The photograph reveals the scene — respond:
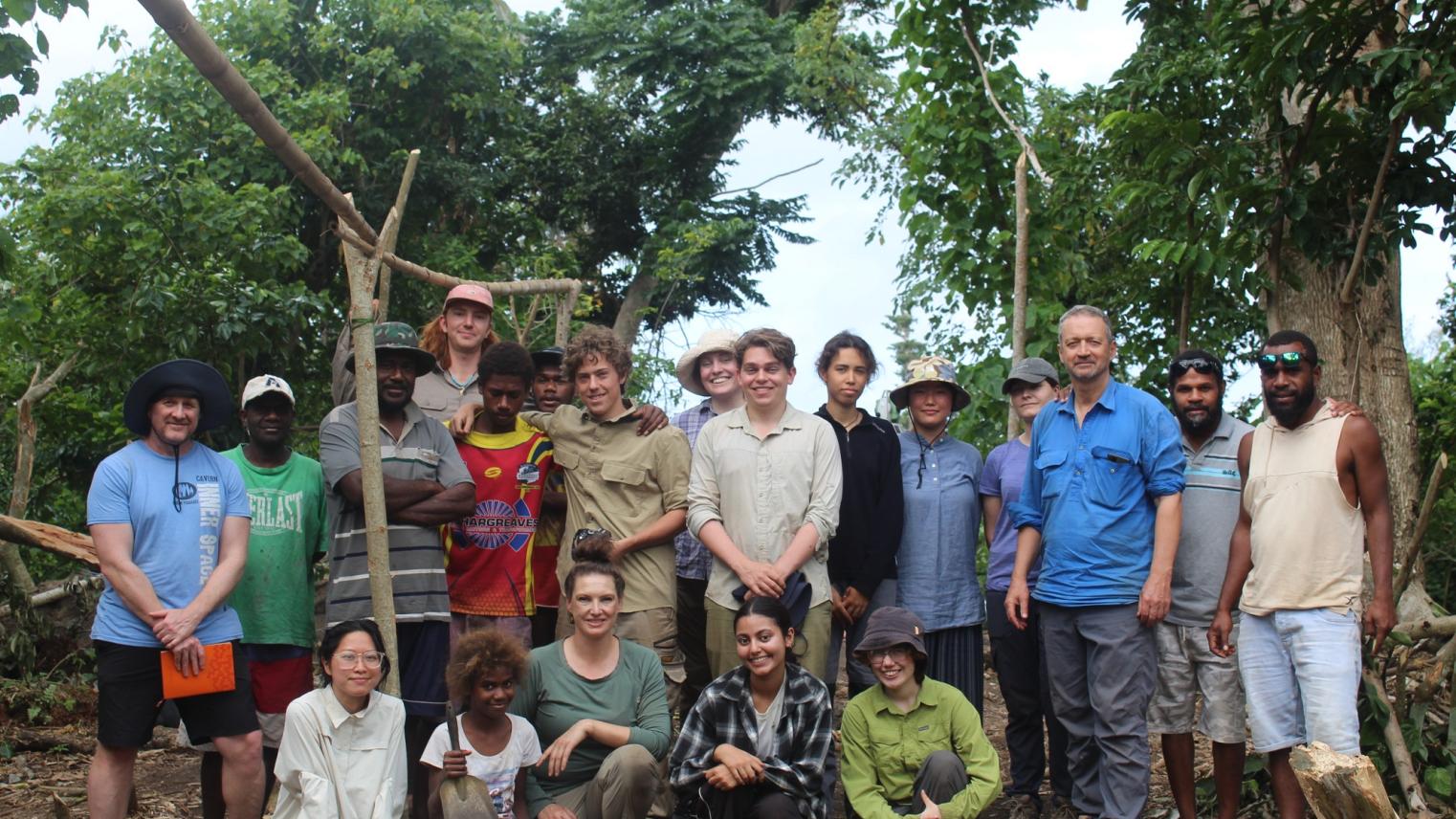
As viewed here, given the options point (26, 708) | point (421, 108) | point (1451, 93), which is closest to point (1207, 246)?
point (1451, 93)

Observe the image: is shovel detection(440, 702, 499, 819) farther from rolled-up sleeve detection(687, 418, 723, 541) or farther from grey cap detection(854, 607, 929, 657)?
grey cap detection(854, 607, 929, 657)

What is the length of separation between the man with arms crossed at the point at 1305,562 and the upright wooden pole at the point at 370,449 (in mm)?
2877

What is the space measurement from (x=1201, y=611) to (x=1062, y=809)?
1032mm

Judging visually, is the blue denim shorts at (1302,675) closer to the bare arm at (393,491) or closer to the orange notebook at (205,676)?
the bare arm at (393,491)

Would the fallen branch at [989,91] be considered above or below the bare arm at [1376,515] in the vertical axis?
above

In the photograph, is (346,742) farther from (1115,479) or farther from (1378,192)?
(1378,192)

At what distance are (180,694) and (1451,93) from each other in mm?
5219

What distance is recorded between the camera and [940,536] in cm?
497

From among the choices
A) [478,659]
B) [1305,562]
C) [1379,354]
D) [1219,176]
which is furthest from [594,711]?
[1379,354]

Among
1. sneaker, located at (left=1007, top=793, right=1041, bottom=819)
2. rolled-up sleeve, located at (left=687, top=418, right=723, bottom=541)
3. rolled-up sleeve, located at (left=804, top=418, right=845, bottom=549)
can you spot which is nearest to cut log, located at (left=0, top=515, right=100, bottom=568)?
rolled-up sleeve, located at (left=687, top=418, right=723, bottom=541)

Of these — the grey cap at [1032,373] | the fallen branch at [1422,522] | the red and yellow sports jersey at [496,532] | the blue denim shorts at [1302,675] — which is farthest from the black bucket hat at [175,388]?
the fallen branch at [1422,522]

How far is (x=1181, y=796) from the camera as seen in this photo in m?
4.56

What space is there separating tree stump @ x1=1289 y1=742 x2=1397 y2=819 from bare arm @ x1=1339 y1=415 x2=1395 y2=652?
0.77m

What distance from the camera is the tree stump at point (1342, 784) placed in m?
3.35
